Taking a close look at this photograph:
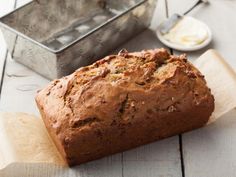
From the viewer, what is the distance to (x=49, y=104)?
1370 millimetres

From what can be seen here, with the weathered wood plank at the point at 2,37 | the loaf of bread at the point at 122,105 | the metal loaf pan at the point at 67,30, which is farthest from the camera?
the weathered wood plank at the point at 2,37

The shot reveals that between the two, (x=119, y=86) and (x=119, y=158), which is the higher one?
(x=119, y=86)

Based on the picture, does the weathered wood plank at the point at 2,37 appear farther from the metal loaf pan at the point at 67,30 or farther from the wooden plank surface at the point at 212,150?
the wooden plank surface at the point at 212,150

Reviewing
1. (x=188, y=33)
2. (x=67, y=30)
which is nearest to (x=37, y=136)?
(x=67, y=30)

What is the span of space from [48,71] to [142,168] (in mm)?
497

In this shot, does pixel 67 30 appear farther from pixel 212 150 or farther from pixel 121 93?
pixel 212 150

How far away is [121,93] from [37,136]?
0.28m

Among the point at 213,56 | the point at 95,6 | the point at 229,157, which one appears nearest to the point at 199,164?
the point at 229,157

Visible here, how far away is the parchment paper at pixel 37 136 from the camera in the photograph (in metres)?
1.31

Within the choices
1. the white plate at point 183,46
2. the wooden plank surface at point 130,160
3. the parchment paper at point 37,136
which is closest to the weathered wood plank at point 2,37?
the wooden plank surface at point 130,160

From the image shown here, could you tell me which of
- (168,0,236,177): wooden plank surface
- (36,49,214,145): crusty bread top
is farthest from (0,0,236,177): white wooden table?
(36,49,214,145): crusty bread top

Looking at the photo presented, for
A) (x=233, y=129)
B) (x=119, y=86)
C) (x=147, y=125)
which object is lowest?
A: (x=233, y=129)

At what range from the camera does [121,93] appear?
Result: 4.34 ft

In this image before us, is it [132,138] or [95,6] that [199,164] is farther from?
[95,6]
